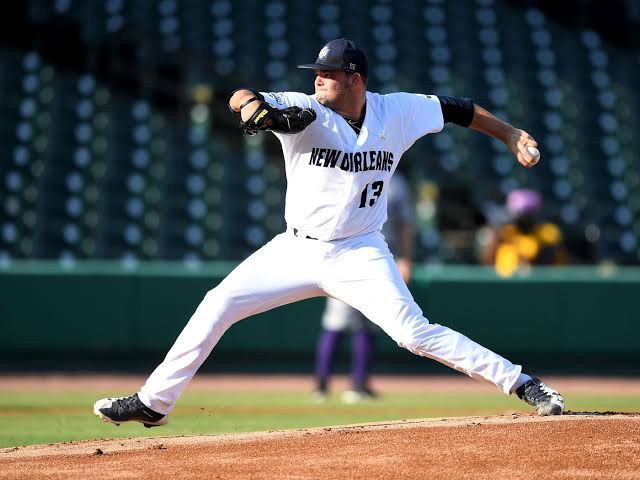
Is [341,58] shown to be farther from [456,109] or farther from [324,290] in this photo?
[324,290]

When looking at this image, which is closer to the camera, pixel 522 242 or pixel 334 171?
pixel 334 171

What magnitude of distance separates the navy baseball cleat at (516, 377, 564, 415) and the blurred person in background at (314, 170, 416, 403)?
127 inches

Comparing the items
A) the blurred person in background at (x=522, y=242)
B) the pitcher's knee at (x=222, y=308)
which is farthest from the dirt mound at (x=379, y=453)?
the blurred person in background at (x=522, y=242)

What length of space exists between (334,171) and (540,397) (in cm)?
141

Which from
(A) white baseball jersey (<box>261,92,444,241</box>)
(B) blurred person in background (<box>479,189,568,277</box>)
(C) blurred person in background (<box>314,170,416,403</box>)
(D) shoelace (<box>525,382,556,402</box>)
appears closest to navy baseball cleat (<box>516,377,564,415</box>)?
(D) shoelace (<box>525,382,556,402</box>)

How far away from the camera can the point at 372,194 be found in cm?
484

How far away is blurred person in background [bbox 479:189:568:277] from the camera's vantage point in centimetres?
1077

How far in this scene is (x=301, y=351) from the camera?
1123 centimetres

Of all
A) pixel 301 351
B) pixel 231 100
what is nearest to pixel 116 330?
pixel 301 351

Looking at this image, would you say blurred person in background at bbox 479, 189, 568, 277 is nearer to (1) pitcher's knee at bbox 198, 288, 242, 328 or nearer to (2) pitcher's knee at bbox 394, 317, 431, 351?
Answer: (2) pitcher's knee at bbox 394, 317, 431, 351

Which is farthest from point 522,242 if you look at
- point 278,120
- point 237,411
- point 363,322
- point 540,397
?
point 278,120

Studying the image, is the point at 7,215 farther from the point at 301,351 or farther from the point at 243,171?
the point at 301,351

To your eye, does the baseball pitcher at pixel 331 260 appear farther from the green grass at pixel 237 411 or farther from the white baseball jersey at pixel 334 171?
the green grass at pixel 237 411

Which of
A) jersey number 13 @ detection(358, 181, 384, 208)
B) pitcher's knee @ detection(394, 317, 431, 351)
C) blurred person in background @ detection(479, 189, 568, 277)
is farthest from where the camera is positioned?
blurred person in background @ detection(479, 189, 568, 277)
